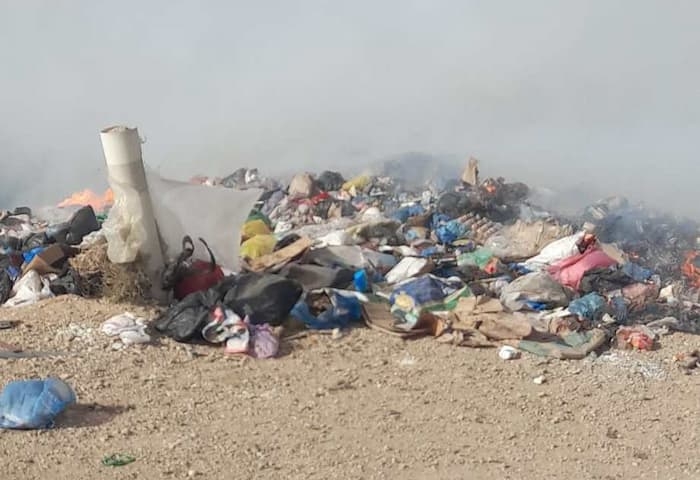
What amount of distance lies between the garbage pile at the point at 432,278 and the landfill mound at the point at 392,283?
0.5 inches

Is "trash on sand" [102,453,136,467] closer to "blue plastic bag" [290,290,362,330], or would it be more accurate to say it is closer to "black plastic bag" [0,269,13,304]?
"blue plastic bag" [290,290,362,330]

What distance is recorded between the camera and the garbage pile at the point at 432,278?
5.22 m

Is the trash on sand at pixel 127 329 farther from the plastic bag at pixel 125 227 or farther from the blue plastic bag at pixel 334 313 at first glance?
the blue plastic bag at pixel 334 313

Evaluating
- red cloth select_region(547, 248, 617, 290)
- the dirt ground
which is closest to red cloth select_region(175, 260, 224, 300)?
the dirt ground

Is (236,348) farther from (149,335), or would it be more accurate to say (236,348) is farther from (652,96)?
(652,96)

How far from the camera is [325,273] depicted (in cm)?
603

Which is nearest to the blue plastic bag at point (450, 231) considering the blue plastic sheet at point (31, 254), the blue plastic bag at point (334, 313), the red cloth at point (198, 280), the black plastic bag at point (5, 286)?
the blue plastic bag at point (334, 313)

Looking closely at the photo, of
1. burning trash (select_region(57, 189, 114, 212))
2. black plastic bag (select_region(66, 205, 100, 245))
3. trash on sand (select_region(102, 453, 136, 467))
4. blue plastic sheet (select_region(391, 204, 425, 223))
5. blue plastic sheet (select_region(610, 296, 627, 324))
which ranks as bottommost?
blue plastic sheet (select_region(610, 296, 627, 324))

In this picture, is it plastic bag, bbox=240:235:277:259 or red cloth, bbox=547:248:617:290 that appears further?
plastic bag, bbox=240:235:277:259

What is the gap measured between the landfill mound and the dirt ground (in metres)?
0.14

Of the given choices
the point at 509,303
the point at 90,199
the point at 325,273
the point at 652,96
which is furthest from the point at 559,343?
the point at 652,96

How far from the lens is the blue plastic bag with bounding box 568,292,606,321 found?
5.50 meters

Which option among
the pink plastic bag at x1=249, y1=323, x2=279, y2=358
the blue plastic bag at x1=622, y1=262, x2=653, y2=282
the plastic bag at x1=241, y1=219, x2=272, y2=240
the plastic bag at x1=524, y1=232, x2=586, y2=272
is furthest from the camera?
the plastic bag at x1=241, y1=219, x2=272, y2=240

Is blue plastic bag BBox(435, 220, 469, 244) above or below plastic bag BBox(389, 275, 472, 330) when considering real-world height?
below
